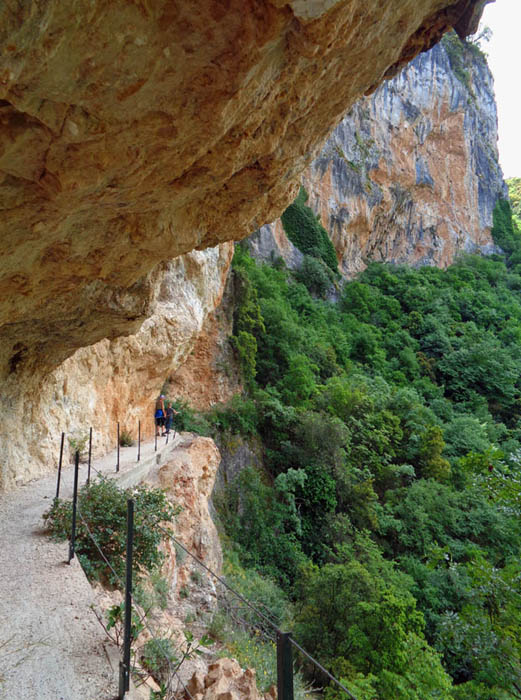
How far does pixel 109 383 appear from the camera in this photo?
35.9 ft

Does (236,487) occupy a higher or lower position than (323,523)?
higher

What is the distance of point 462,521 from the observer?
17000mm

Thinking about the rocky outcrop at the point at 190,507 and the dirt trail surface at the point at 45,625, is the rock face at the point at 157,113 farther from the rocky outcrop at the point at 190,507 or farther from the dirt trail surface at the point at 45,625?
the rocky outcrop at the point at 190,507

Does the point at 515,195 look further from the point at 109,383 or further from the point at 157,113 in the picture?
the point at 157,113

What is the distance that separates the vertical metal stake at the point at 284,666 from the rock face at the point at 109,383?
6246 millimetres

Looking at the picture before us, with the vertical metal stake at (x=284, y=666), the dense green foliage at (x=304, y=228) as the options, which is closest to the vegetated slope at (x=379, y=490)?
the dense green foliage at (x=304, y=228)

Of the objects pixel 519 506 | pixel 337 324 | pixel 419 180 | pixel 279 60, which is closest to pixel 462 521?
pixel 519 506

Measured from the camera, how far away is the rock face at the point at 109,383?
7418 millimetres

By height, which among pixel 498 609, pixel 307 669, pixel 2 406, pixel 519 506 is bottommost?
pixel 307 669

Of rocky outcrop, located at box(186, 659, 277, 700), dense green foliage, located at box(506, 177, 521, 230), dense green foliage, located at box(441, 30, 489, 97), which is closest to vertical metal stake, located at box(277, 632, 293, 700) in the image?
rocky outcrop, located at box(186, 659, 277, 700)

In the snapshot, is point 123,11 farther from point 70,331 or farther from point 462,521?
point 462,521

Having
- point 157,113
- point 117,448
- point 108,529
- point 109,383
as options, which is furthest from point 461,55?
point 108,529

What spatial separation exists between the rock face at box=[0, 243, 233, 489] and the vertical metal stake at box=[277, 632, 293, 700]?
20.5 feet

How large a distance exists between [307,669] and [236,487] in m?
6.64
